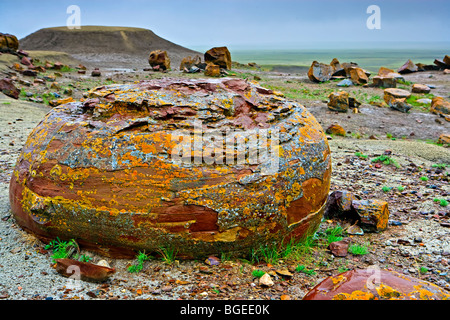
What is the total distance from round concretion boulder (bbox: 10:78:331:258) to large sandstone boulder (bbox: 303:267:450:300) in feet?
3.57

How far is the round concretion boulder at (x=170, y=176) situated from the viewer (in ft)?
12.1

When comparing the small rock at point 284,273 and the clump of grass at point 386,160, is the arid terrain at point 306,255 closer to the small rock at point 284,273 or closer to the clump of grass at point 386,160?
the small rock at point 284,273

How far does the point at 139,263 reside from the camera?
3807 millimetres

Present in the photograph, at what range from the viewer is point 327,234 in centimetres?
499

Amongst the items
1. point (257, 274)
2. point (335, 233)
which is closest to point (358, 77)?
point (335, 233)

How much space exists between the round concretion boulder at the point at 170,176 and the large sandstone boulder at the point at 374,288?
3.57 feet

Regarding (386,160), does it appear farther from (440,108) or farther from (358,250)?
(440,108)

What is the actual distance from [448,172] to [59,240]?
7640 mm

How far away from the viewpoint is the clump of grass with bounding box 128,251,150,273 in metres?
3.73

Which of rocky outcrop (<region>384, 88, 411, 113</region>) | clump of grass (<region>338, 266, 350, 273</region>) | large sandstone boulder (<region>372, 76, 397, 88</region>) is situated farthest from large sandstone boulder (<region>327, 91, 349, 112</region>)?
clump of grass (<region>338, 266, 350, 273</region>)

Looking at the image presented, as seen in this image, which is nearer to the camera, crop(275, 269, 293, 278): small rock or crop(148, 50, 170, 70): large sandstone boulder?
crop(275, 269, 293, 278): small rock

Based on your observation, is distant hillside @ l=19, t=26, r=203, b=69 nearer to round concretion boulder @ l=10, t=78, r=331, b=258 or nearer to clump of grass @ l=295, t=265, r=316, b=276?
round concretion boulder @ l=10, t=78, r=331, b=258

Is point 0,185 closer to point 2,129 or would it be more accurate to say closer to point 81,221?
point 81,221

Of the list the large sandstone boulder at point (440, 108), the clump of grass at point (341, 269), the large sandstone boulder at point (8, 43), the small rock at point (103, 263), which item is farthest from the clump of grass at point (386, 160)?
the large sandstone boulder at point (8, 43)
